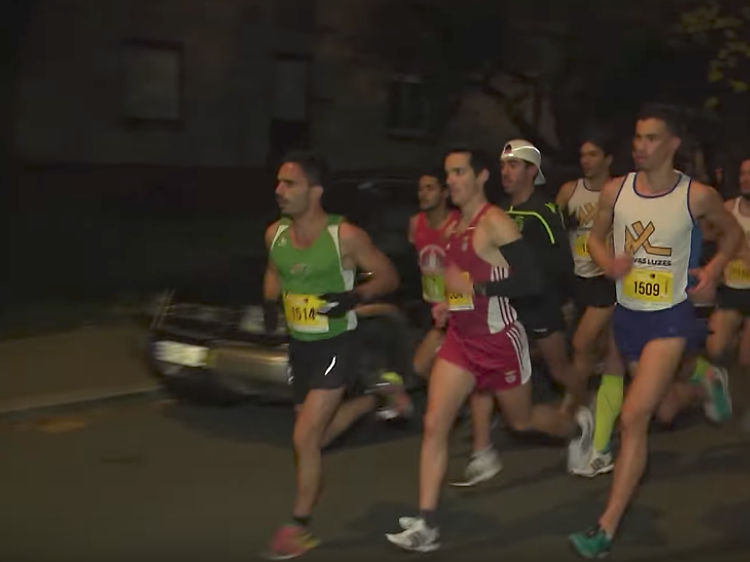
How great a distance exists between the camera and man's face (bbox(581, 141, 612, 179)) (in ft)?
25.5

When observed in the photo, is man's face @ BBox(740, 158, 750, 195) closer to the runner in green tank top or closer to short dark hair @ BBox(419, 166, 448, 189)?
short dark hair @ BBox(419, 166, 448, 189)

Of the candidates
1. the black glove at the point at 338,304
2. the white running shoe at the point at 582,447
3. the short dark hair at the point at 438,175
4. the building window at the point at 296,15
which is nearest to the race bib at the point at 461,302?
the black glove at the point at 338,304

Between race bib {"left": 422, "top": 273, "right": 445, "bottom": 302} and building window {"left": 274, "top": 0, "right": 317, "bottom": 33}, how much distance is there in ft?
46.6

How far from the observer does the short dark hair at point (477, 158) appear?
215 inches

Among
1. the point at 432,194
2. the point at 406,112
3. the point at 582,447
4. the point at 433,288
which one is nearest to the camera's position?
the point at 582,447

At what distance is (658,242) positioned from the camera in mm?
5469

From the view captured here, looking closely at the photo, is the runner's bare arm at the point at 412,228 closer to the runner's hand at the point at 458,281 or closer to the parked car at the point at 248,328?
the parked car at the point at 248,328

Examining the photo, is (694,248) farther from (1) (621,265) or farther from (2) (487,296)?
(2) (487,296)

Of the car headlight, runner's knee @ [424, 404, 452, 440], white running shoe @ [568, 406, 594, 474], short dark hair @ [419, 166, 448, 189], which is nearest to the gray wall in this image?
the car headlight

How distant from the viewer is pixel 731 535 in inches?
226

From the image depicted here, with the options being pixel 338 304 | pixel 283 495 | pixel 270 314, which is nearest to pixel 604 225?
pixel 338 304

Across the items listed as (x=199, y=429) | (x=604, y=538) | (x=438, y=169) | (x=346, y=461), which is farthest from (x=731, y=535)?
(x=199, y=429)

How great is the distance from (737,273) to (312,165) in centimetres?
378

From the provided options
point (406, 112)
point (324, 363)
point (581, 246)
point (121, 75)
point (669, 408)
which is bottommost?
point (669, 408)
